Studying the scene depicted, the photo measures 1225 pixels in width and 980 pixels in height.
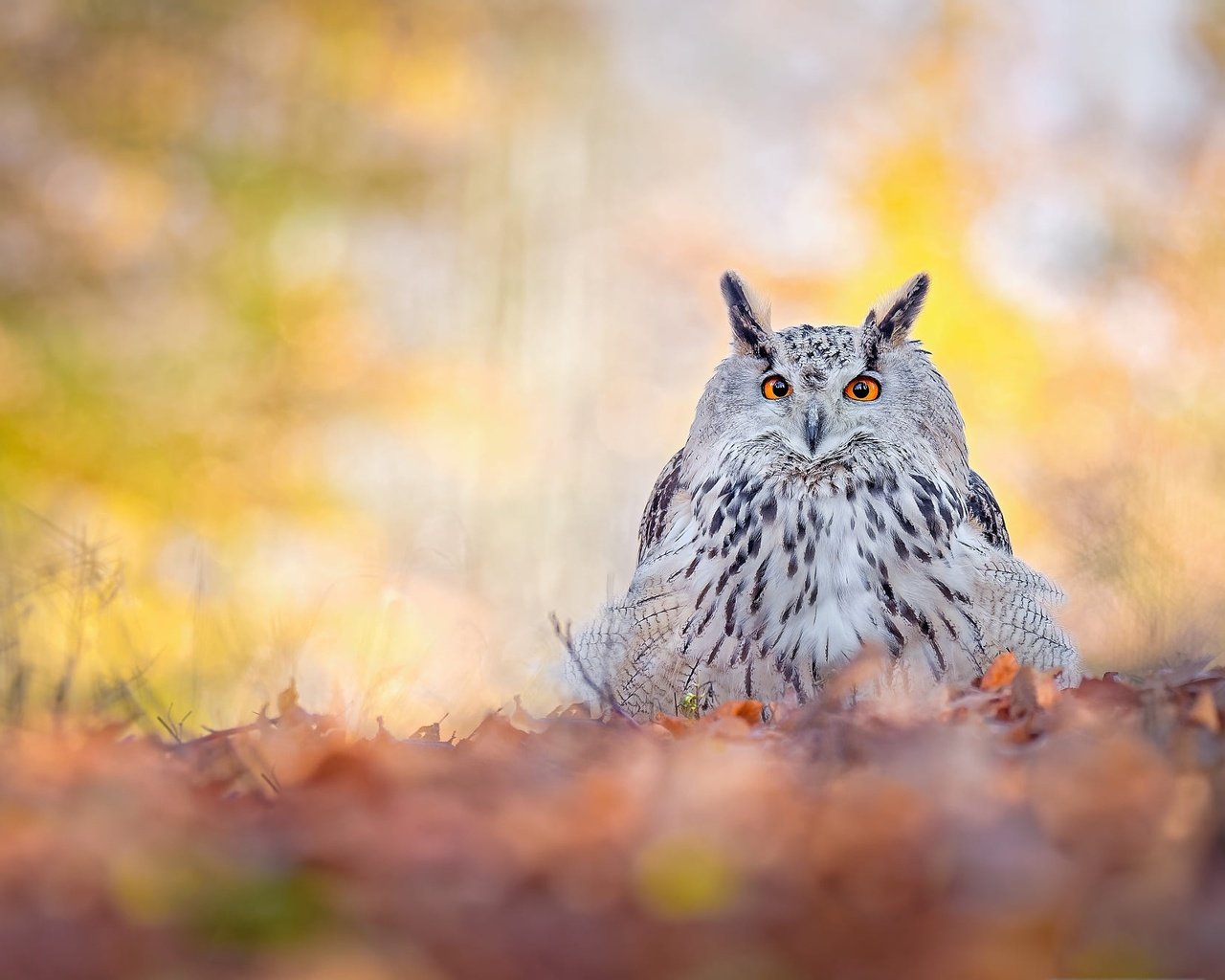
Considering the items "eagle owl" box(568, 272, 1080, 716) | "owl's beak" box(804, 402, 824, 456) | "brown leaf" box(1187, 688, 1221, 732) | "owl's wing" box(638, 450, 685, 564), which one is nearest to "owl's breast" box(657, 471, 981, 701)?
"eagle owl" box(568, 272, 1080, 716)

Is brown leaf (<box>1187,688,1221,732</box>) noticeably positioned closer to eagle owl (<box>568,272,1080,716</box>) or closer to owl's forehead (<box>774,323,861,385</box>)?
eagle owl (<box>568,272,1080,716</box>)

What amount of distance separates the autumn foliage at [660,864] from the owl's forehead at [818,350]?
4.98ft

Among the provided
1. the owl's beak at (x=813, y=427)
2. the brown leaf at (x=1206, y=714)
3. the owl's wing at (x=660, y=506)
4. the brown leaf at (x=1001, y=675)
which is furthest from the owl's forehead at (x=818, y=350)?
the brown leaf at (x=1206, y=714)

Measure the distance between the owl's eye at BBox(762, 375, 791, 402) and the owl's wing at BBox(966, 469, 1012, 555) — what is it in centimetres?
54

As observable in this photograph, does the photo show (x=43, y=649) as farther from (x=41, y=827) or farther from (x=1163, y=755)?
(x=1163, y=755)

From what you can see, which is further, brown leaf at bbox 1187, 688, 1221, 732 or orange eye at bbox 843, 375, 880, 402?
orange eye at bbox 843, 375, 880, 402

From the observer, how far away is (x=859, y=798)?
3.94ft

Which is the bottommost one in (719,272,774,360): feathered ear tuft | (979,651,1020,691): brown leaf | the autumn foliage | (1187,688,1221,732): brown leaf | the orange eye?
the autumn foliage

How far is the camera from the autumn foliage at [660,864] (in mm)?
947

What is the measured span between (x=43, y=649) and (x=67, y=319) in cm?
469

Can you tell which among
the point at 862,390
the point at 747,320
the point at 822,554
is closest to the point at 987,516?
the point at 862,390

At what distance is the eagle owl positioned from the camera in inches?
106

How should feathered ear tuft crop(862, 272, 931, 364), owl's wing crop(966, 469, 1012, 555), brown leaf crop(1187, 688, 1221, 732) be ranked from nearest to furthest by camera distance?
1. brown leaf crop(1187, 688, 1221, 732)
2. owl's wing crop(966, 469, 1012, 555)
3. feathered ear tuft crop(862, 272, 931, 364)

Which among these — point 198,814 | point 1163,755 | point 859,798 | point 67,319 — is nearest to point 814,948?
point 859,798
